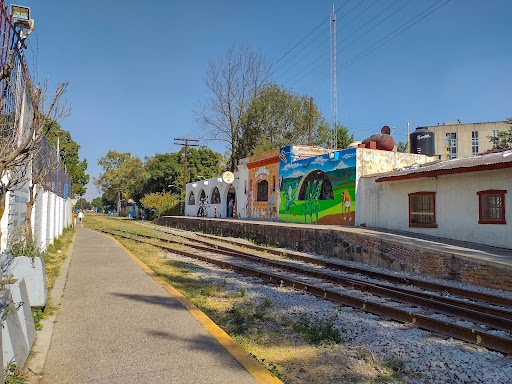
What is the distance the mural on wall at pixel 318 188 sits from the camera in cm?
1919

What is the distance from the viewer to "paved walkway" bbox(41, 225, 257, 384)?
369 cm

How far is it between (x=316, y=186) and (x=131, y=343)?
1827 cm

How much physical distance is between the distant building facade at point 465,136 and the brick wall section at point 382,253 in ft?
195

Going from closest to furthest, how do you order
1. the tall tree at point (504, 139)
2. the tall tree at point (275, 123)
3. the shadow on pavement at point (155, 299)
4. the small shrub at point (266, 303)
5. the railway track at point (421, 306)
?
1. the railway track at point (421, 306)
2. the shadow on pavement at point (155, 299)
3. the small shrub at point (266, 303)
4. the tall tree at point (504, 139)
5. the tall tree at point (275, 123)

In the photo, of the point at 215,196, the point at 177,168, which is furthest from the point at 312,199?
the point at 177,168

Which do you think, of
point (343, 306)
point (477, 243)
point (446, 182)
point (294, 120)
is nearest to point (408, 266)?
point (477, 243)

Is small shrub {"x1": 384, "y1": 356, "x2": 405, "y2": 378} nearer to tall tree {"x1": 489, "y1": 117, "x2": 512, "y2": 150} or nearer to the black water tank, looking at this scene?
the black water tank

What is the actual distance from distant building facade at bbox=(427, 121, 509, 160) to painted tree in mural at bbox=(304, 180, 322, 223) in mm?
54733

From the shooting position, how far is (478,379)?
4.10 metres

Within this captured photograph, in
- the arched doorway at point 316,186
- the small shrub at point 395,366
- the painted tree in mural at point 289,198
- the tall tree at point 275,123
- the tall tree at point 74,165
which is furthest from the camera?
the tall tree at point 74,165

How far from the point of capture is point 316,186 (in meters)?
22.0

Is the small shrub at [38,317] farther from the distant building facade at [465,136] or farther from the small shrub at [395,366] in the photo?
the distant building facade at [465,136]

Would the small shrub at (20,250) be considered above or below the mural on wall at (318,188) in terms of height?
below

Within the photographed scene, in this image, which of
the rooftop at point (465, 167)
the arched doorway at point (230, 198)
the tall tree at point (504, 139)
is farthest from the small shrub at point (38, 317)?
the tall tree at point (504, 139)
